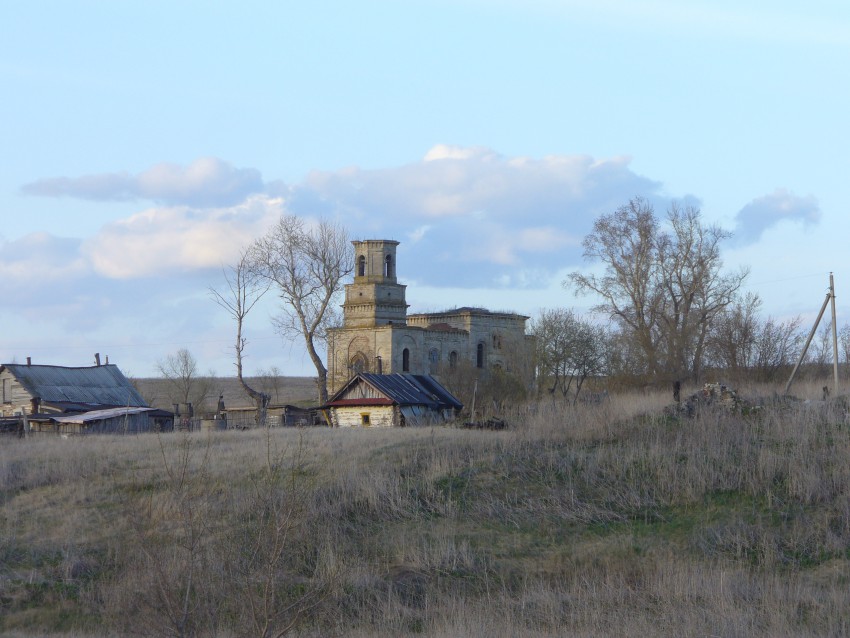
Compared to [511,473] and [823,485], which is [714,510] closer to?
[823,485]

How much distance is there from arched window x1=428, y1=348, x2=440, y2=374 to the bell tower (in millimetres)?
2918

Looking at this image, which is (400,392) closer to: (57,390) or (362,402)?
(362,402)

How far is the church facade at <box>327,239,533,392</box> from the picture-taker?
67.0 m

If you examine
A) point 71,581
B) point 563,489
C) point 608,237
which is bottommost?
point 71,581

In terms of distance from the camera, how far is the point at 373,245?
69.9m

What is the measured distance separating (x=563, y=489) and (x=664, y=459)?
2.25m

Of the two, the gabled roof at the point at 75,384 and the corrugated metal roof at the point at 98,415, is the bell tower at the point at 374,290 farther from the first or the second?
the corrugated metal roof at the point at 98,415

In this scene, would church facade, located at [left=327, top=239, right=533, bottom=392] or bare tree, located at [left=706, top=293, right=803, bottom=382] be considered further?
church facade, located at [left=327, top=239, right=533, bottom=392]

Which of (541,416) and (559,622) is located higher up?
(541,416)

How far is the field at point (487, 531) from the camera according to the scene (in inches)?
547

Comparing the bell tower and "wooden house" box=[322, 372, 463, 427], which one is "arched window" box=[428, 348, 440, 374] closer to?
the bell tower

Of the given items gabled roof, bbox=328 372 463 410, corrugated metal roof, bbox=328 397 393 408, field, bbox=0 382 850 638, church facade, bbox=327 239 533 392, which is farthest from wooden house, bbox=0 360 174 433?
church facade, bbox=327 239 533 392

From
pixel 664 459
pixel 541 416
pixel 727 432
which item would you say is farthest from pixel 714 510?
pixel 541 416

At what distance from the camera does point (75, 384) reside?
164 ft
